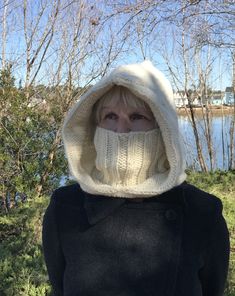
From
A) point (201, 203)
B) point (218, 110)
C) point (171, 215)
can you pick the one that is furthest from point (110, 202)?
point (218, 110)

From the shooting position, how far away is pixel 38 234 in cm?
495

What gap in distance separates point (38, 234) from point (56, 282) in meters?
3.32

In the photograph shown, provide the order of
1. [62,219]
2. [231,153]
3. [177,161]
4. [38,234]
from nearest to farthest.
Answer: [177,161] < [62,219] < [38,234] < [231,153]

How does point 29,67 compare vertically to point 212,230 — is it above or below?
above

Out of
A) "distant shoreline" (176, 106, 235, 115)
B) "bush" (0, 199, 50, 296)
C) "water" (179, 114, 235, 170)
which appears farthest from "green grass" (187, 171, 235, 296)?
"distant shoreline" (176, 106, 235, 115)

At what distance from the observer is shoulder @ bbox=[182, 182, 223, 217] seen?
154 centimetres

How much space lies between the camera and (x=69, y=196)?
1.65m

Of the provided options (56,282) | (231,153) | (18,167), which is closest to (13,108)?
(18,167)

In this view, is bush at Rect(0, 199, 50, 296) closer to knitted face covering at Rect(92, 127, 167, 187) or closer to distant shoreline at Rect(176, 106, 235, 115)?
knitted face covering at Rect(92, 127, 167, 187)

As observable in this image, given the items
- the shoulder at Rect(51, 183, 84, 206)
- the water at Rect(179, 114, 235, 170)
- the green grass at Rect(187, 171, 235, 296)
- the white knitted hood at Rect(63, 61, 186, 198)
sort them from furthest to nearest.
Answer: the water at Rect(179, 114, 235, 170) < the green grass at Rect(187, 171, 235, 296) < the shoulder at Rect(51, 183, 84, 206) < the white knitted hood at Rect(63, 61, 186, 198)

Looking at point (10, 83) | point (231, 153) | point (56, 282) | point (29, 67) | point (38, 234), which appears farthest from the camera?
point (231, 153)

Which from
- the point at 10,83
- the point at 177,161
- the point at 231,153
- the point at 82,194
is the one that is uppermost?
the point at 10,83

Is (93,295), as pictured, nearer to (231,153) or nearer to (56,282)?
(56,282)

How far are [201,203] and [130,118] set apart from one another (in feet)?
1.27
